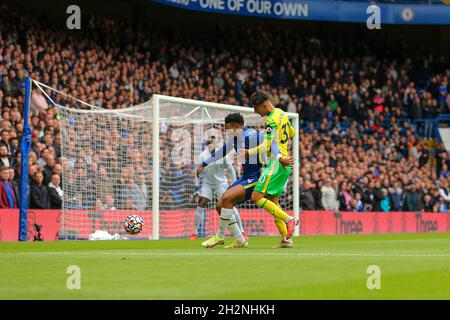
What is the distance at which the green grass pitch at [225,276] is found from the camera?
6.64 metres

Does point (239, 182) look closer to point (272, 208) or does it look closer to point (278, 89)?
point (272, 208)

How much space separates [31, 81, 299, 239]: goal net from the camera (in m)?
19.0

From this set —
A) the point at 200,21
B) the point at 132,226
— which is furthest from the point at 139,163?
the point at 200,21

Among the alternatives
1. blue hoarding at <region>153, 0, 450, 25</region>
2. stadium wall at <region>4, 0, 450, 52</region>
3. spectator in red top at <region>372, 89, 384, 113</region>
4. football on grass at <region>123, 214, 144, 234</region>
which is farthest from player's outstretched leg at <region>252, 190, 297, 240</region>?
spectator in red top at <region>372, 89, 384, 113</region>

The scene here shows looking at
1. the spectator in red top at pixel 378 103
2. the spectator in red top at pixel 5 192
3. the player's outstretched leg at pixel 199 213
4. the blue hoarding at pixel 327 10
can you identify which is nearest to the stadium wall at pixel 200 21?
the blue hoarding at pixel 327 10

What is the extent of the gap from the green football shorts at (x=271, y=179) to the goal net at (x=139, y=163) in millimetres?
5768

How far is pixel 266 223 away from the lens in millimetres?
23609

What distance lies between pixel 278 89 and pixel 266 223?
386 inches

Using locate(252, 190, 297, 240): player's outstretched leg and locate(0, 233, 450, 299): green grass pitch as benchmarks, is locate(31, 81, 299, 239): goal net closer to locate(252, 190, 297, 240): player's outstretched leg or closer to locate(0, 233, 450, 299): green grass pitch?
locate(252, 190, 297, 240): player's outstretched leg

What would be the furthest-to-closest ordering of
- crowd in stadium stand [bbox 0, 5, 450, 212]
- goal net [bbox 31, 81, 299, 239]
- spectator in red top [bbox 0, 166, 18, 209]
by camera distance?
crowd in stadium stand [bbox 0, 5, 450, 212] < goal net [bbox 31, 81, 299, 239] < spectator in red top [bbox 0, 166, 18, 209]

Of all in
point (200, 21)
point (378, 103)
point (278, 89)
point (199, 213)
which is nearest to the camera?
point (199, 213)

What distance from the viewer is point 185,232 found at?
69.7 feet

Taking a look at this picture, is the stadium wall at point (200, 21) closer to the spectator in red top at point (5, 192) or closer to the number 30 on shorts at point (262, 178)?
the spectator in red top at point (5, 192)

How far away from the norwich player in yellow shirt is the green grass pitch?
77.4 inches
